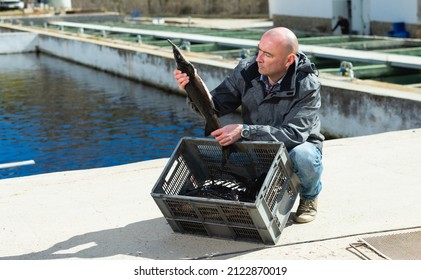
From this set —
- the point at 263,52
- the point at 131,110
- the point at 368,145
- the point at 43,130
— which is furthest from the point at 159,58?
the point at 263,52

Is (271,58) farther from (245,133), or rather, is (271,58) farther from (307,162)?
(307,162)

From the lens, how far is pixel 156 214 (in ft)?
18.3

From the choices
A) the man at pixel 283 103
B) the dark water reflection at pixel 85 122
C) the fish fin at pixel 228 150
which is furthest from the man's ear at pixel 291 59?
the dark water reflection at pixel 85 122

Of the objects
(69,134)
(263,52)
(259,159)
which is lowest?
(69,134)

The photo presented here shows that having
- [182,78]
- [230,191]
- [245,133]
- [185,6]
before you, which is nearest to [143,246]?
[230,191]

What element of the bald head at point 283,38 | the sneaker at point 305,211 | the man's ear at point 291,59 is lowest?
the sneaker at point 305,211

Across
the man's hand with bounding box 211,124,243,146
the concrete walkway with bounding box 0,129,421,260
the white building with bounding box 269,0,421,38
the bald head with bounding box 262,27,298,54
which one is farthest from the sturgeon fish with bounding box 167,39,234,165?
the white building with bounding box 269,0,421,38

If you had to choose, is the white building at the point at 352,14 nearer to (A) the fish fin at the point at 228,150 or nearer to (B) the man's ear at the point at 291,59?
(B) the man's ear at the point at 291,59

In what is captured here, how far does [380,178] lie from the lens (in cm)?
622

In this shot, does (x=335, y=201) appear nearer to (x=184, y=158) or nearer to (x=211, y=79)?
(x=184, y=158)

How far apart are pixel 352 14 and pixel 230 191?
21.7 metres

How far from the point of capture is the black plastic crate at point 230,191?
181 inches

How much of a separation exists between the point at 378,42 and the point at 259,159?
15380 millimetres

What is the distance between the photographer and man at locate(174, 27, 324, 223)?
4.70 m
